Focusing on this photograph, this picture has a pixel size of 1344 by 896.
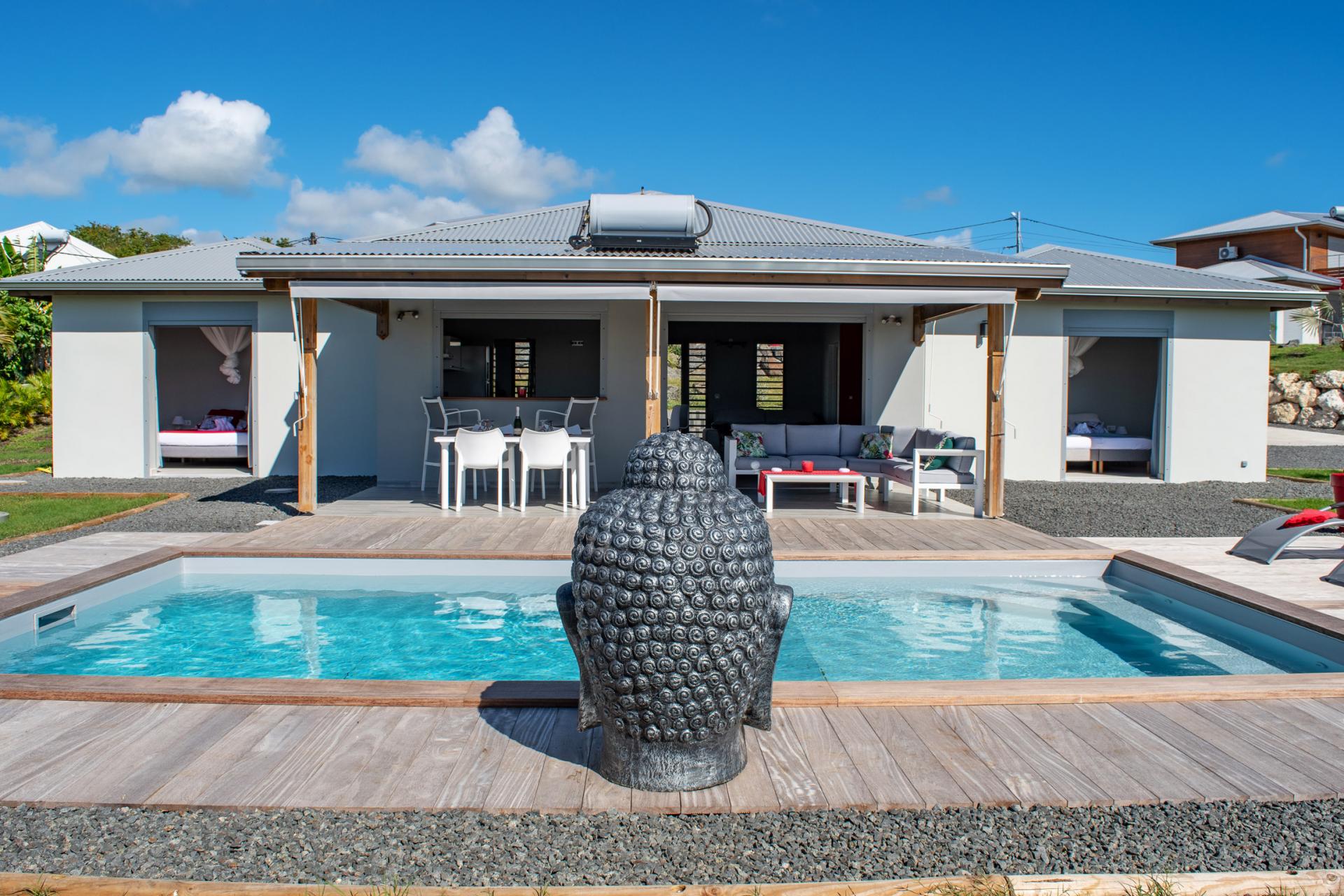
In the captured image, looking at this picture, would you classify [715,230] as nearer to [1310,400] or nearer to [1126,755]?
[1126,755]

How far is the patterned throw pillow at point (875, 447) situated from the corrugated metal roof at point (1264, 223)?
26.7 m

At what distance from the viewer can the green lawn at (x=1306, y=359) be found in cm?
2038

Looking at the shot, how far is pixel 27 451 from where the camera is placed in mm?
14141

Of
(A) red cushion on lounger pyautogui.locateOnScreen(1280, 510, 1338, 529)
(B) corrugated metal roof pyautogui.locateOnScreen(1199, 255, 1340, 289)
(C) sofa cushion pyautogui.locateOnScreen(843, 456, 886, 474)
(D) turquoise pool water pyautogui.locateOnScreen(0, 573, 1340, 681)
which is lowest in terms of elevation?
(D) turquoise pool water pyautogui.locateOnScreen(0, 573, 1340, 681)

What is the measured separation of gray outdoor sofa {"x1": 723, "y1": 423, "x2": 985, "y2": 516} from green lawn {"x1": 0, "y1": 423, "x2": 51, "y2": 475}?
10073 mm

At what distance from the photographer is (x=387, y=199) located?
2288 inches

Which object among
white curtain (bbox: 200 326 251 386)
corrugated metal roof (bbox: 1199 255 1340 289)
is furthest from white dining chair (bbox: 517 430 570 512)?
corrugated metal roof (bbox: 1199 255 1340 289)

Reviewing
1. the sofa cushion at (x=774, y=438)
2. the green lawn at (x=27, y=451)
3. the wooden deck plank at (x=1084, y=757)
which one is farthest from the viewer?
the green lawn at (x=27, y=451)

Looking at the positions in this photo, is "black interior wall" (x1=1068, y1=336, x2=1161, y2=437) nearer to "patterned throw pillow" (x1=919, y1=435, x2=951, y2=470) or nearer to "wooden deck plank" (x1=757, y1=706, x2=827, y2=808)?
"patterned throw pillow" (x1=919, y1=435, x2=951, y2=470)

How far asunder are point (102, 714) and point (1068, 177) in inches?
1041

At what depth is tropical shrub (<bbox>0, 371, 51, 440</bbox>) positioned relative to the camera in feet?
50.8

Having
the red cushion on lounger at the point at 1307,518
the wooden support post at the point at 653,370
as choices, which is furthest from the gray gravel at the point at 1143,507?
the wooden support post at the point at 653,370

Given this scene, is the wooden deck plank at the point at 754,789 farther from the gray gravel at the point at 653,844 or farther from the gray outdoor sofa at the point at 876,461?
the gray outdoor sofa at the point at 876,461

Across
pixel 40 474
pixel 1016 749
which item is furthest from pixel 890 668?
pixel 40 474
